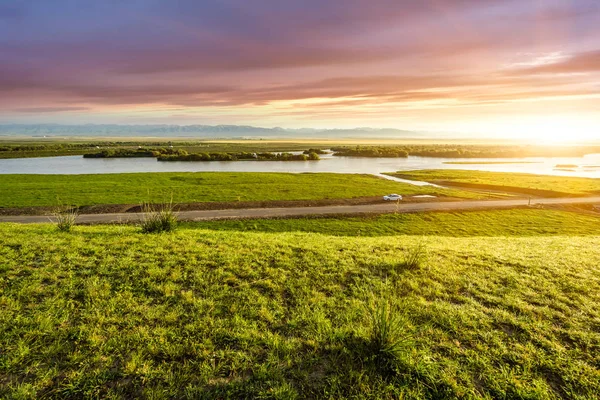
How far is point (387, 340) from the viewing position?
221 inches

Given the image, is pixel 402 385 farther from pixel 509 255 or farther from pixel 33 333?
pixel 509 255

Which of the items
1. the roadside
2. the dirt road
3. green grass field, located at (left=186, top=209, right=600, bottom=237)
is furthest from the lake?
green grass field, located at (left=186, top=209, right=600, bottom=237)

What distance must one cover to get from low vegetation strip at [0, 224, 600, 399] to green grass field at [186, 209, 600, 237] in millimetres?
14235

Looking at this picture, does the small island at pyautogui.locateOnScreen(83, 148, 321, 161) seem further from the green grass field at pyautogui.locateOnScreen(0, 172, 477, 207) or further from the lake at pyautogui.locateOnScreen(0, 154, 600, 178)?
the green grass field at pyautogui.locateOnScreen(0, 172, 477, 207)

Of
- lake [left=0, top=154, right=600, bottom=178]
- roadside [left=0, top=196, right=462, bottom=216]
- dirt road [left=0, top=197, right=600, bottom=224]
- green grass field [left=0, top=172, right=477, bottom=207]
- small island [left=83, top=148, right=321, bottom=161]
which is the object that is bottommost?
dirt road [left=0, top=197, right=600, bottom=224]

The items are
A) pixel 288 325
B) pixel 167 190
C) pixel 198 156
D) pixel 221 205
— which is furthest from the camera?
pixel 198 156

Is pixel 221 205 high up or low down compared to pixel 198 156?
down

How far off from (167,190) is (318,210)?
2341cm

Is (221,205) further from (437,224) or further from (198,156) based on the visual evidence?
(198,156)

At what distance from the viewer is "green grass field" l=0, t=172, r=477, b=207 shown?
34469mm

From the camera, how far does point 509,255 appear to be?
11.8 metres

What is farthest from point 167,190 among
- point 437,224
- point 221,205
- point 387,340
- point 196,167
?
point 196,167

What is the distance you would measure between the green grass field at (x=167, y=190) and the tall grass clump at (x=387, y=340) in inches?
1011

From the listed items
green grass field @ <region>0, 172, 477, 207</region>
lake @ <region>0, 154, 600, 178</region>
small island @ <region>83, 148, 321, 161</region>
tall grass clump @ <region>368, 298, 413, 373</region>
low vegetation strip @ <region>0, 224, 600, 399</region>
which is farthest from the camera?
small island @ <region>83, 148, 321, 161</region>
